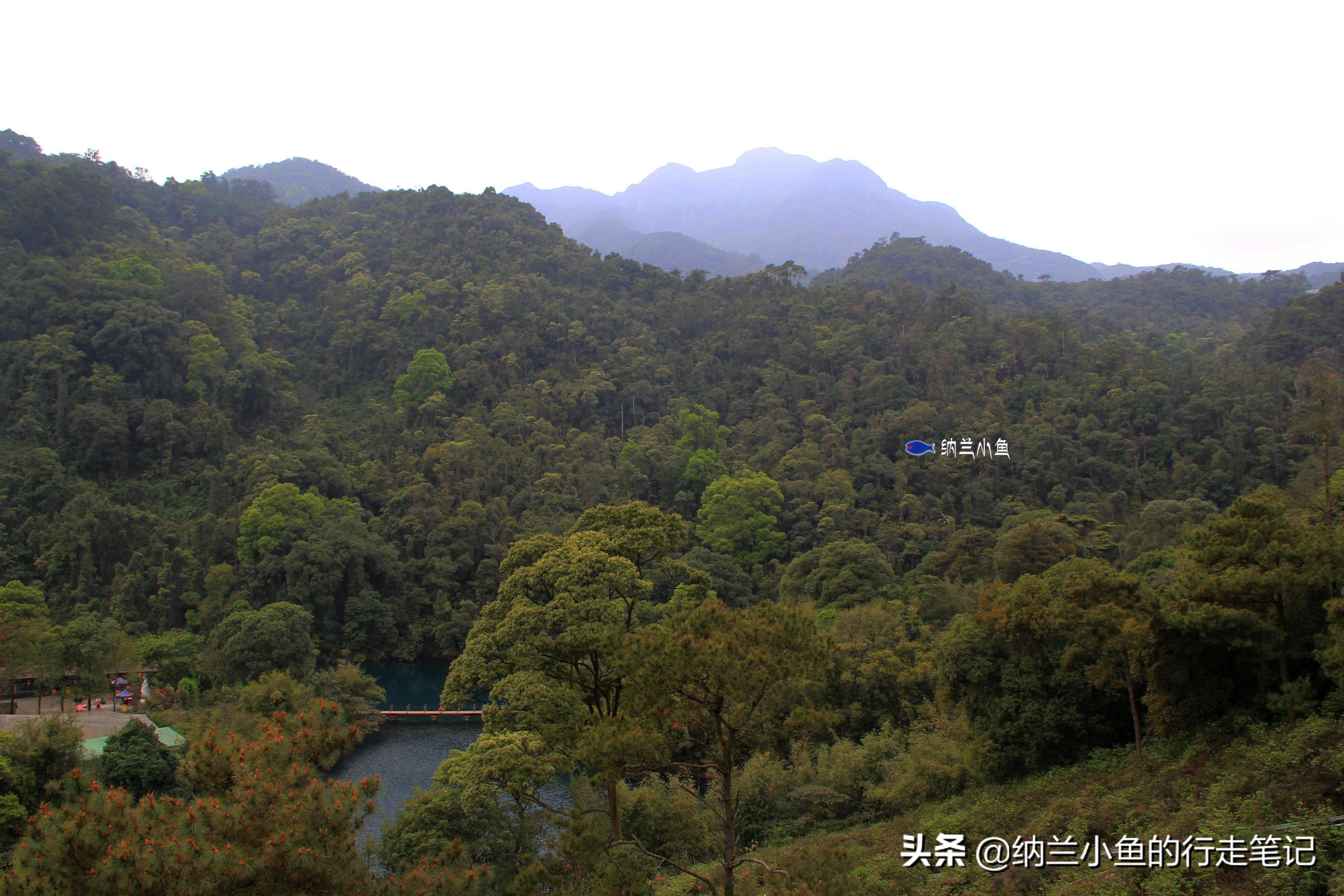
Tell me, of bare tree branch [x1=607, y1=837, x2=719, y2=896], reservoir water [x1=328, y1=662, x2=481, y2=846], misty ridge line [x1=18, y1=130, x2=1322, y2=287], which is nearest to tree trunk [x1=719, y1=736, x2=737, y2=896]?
bare tree branch [x1=607, y1=837, x2=719, y2=896]

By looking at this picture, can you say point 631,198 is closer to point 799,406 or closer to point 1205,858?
point 799,406

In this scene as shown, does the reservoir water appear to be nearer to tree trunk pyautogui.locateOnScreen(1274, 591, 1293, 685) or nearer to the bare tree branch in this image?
the bare tree branch

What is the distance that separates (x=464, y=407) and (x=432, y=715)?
2099cm

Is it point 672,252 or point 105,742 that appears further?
point 672,252

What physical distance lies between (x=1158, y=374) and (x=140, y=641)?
140ft

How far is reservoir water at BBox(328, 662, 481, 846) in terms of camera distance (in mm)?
18172

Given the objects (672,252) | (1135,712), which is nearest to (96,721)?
(1135,712)

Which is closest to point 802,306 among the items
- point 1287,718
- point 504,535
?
point 504,535

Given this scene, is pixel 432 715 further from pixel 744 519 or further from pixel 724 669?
pixel 724 669

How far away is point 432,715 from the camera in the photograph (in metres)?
23.2

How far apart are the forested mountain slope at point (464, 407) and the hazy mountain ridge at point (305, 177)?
117 feet

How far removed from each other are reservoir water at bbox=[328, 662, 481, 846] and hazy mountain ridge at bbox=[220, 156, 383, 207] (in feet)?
244

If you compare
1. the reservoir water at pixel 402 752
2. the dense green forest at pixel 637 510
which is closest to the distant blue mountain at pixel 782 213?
the dense green forest at pixel 637 510

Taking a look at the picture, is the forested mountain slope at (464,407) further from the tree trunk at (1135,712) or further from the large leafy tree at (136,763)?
the large leafy tree at (136,763)
